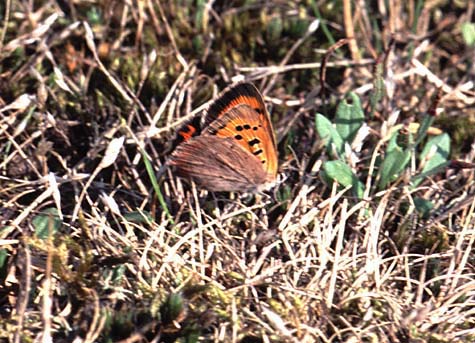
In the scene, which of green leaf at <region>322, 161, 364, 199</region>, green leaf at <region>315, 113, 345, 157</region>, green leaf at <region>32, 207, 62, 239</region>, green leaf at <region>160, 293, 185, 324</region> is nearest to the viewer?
green leaf at <region>160, 293, 185, 324</region>

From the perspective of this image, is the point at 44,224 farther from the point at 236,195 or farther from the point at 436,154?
the point at 436,154

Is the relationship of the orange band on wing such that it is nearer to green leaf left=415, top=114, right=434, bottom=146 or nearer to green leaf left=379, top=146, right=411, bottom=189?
green leaf left=379, top=146, right=411, bottom=189

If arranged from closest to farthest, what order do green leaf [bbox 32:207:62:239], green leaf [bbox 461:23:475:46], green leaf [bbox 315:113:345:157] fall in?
1. green leaf [bbox 32:207:62:239]
2. green leaf [bbox 315:113:345:157]
3. green leaf [bbox 461:23:475:46]

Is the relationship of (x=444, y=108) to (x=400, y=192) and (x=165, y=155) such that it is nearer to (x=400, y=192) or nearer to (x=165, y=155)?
(x=400, y=192)

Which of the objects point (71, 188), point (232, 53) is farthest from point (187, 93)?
point (71, 188)

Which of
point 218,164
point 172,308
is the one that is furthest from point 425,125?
point 172,308

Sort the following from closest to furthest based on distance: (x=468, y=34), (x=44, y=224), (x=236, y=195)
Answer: (x=44, y=224) → (x=236, y=195) → (x=468, y=34)

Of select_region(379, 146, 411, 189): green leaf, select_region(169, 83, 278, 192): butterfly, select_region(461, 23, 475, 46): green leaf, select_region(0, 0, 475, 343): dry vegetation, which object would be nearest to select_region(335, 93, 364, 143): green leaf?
select_region(0, 0, 475, 343): dry vegetation

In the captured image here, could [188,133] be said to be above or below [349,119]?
above
